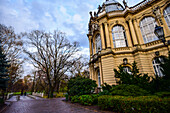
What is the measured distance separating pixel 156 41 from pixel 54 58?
19532 millimetres

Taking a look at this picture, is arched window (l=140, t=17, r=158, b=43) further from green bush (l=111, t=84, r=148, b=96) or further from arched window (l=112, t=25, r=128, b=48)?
green bush (l=111, t=84, r=148, b=96)

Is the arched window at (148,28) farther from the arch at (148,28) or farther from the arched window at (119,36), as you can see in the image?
the arched window at (119,36)

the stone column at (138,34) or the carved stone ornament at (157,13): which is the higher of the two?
the carved stone ornament at (157,13)

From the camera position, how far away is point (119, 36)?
16.3 m

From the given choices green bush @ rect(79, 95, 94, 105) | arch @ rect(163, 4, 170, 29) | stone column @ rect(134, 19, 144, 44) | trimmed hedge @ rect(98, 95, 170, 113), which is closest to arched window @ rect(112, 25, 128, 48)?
stone column @ rect(134, 19, 144, 44)

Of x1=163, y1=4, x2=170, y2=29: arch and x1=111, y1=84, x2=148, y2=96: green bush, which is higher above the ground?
x1=163, y1=4, x2=170, y2=29: arch

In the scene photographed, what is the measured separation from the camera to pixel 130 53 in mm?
14422

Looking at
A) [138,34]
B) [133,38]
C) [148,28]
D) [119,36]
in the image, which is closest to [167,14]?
[148,28]

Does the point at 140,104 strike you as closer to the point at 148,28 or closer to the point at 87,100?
the point at 87,100

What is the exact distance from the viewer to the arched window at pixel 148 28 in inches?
563

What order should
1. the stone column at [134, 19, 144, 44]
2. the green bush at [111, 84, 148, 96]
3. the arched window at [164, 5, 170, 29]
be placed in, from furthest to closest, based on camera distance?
the stone column at [134, 19, 144, 44]
the arched window at [164, 5, 170, 29]
the green bush at [111, 84, 148, 96]

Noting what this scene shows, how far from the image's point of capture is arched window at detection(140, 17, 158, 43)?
1429 cm

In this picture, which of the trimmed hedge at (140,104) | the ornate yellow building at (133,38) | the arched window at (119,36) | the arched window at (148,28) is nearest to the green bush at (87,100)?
the trimmed hedge at (140,104)

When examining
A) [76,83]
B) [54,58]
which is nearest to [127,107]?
[76,83]
